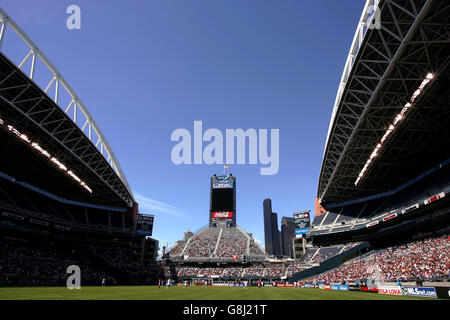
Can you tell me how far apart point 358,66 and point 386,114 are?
30.7ft

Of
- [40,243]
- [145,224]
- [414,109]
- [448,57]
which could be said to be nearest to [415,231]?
[414,109]

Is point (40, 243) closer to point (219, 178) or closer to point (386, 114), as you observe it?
point (219, 178)

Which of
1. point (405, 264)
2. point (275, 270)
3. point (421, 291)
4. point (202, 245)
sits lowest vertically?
point (275, 270)

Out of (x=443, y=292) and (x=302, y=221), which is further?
(x=302, y=221)

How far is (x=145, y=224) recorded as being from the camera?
72000 millimetres

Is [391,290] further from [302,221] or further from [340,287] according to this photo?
[302,221]

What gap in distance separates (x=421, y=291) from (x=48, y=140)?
46524 mm

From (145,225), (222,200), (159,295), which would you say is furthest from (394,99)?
(145,225)

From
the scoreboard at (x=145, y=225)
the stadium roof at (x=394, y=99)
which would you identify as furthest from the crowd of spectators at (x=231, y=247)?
the stadium roof at (x=394, y=99)

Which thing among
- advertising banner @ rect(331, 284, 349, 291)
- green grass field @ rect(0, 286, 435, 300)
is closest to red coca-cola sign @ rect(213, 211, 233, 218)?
advertising banner @ rect(331, 284, 349, 291)

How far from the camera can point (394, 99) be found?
30.0 m

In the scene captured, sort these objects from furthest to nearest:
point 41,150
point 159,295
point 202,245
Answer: point 202,245 → point 41,150 → point 159,295

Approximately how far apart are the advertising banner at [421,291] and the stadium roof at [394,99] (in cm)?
1768

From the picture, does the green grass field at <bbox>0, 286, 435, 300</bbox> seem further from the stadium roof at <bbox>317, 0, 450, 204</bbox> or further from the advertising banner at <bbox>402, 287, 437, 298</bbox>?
the stadium roof at <bbox>317, 0, 450, 204</bbox>
